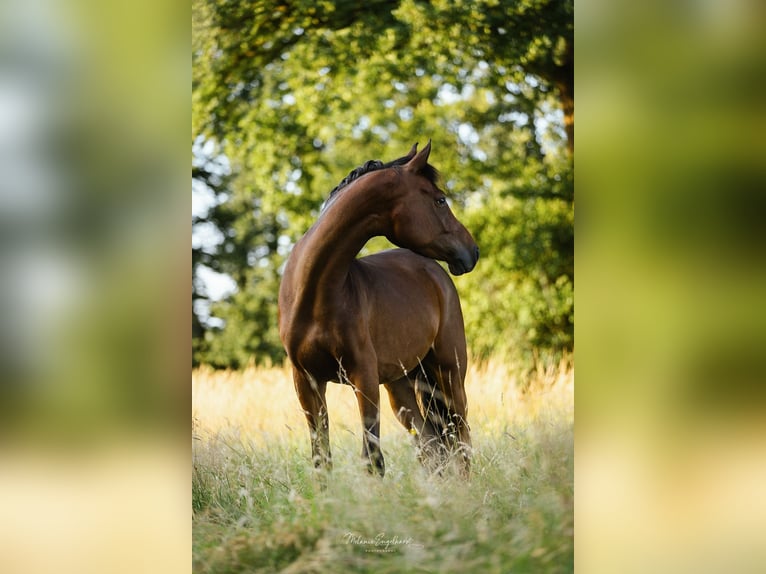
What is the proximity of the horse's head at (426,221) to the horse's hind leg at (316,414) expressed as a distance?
0.75 m

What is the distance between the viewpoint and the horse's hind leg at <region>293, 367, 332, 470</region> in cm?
336

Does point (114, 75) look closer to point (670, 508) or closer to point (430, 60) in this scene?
point (430, 60)

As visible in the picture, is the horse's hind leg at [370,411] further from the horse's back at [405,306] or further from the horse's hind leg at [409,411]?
the horse's hind leg at [409,411]

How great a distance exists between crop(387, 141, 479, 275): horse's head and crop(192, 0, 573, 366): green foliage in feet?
1.41

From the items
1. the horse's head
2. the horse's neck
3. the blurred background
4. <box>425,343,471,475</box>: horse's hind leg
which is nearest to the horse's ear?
the horse's head

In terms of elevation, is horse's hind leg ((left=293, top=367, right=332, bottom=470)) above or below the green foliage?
below

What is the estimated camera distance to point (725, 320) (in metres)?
2.95

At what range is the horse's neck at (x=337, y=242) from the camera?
10.8 feet

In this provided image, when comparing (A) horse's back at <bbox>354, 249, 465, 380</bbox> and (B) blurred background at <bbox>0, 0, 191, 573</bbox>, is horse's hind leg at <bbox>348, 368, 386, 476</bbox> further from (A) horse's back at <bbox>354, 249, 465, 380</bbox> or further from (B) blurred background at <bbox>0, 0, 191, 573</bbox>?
(B) blurred background at <bbox>0, 0, 191, 573</bbox>

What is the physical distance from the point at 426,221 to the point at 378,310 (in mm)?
472

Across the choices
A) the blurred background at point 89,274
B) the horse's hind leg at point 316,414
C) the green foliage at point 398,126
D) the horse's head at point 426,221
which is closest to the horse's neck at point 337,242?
the horse's head at point 426,221

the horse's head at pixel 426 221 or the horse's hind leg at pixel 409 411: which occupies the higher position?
the horse's head at pixel 426 221

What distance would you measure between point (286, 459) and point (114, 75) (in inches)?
72.3

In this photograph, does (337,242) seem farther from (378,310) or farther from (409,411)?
(409,411)
